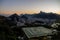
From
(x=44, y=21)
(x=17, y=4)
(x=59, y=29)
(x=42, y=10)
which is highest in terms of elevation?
(x=17, y=4)

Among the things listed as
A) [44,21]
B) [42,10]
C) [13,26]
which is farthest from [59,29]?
[13,26]

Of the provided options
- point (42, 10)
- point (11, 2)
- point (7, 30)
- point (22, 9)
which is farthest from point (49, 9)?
point (7, 30)

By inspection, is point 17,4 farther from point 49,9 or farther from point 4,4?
Answer: point 49,9

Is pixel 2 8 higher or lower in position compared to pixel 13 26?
higher

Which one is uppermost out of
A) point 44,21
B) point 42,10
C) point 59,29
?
point 42,10

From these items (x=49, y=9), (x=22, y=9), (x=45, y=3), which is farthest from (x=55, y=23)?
(x=22, y=9)

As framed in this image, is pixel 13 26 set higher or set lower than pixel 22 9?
lower

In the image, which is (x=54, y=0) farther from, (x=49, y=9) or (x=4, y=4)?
(x=4, y=4)
